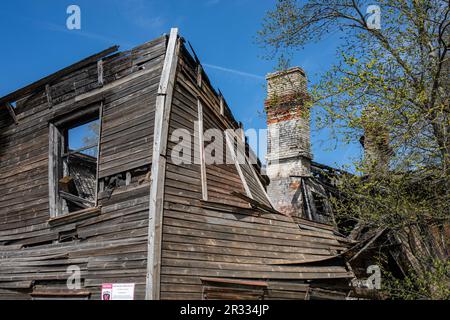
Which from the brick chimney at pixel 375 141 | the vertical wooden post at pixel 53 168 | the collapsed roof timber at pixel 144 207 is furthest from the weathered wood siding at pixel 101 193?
the brick chimney at pixel 375 141

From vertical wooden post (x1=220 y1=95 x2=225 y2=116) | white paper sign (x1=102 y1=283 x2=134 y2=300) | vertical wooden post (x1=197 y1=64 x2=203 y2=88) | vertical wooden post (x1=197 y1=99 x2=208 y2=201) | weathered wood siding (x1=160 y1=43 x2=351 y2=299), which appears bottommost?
white paper sign (x1=102 y1=283 x2=134 y2=300)

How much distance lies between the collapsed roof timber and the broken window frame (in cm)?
3

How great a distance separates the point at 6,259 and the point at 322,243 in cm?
756

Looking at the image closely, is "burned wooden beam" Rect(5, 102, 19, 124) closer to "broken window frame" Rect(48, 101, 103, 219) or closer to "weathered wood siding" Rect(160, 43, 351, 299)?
"broken window frame" Rect(48, 101, 103, 219)

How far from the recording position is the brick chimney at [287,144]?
16.2m

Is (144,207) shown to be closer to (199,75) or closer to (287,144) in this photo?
(199,75)

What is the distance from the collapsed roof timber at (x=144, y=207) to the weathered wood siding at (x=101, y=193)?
0.03 m

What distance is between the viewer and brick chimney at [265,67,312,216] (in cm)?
1620

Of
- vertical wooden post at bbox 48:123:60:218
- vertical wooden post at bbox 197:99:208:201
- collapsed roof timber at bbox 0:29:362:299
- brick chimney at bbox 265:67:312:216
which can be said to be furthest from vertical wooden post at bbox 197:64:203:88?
brick chimney at bbox 265:67:312:216

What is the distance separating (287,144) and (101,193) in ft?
27.8

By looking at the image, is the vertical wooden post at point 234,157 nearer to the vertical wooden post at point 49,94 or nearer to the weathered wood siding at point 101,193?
the weathered wood siding at point 101,193

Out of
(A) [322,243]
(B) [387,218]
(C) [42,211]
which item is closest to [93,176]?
(C) [42,211]

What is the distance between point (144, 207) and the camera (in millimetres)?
9398

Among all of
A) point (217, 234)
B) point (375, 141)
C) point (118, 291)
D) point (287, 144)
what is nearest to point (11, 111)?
point (118, 291)
